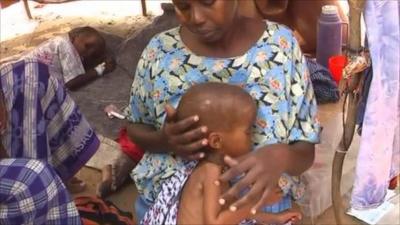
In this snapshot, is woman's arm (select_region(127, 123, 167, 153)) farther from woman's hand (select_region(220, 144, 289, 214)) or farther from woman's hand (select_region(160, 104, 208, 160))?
woman's hand (select_region(220, 144, 289, 214))

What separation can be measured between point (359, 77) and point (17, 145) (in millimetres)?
952

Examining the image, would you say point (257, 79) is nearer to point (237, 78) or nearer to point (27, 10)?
point (237, 78)

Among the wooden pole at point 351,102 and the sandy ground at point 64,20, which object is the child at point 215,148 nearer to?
the wooden pole at point 351,102

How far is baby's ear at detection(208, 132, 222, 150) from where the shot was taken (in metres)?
1.24

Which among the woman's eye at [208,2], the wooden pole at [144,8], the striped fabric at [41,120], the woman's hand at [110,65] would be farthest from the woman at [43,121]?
the wooden pole at [144,8]

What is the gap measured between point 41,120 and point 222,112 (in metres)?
0.75

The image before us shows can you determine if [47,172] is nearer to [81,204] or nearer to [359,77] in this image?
[81,204]

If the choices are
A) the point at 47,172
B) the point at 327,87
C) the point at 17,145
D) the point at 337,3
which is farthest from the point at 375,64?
the point at 337,3

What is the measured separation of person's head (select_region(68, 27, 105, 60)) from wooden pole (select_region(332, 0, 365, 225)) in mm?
1692

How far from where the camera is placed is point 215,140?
1.25 metres

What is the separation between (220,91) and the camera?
1.25 metres

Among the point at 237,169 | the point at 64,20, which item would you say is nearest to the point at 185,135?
the point at 237,169

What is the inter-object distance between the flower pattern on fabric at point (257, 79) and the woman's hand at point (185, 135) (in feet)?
0.44

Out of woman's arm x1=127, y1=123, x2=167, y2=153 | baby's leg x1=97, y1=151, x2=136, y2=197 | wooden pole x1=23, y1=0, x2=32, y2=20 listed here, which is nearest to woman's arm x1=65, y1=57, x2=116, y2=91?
baby's leg x1=97, y1=151, x2=136, y2=197
